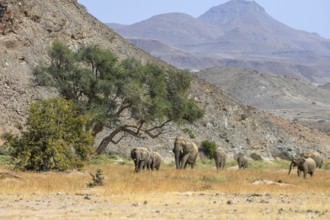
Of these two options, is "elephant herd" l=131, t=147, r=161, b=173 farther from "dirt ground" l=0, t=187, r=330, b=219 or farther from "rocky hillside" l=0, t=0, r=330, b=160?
"rocky hillside" l=0, t=0, r=330, b=160

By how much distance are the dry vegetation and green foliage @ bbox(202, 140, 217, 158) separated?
34.7 m

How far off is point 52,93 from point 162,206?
42.4m

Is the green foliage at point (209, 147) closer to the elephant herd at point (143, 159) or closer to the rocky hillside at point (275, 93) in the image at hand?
the elephant herd at point (143, 159)

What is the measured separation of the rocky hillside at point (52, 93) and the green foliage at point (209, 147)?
1166mm

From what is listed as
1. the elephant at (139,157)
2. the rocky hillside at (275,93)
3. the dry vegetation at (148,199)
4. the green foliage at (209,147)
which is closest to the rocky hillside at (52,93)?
the green foliage at (209,147)

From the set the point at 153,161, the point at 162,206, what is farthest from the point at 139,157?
the point at 162,206

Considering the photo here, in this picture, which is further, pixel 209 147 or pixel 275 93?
pixel 275 93

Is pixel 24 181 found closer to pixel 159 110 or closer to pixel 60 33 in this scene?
pixel 159 110

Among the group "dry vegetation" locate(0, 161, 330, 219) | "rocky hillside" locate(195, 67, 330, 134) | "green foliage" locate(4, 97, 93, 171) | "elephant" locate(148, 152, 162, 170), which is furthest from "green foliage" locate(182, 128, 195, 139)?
"rocky hillside" locate(195, 67, 330, 134)

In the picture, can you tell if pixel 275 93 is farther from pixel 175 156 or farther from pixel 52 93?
pixel 175 156

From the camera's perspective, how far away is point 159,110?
4222cm

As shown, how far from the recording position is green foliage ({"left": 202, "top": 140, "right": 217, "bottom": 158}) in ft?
210

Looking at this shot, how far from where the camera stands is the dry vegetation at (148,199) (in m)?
16.9

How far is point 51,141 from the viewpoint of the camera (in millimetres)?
31688
